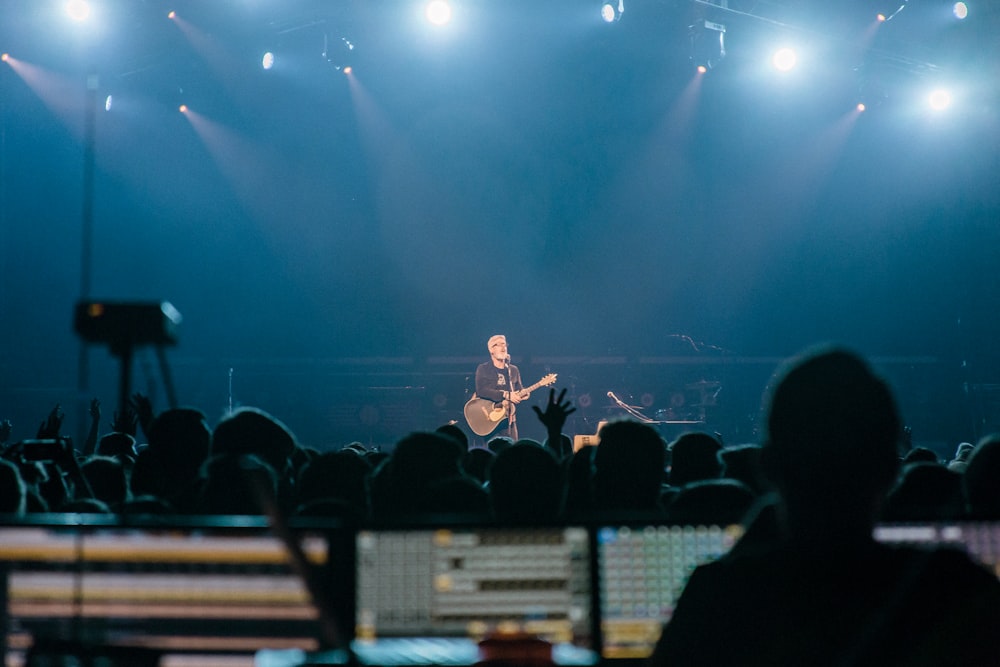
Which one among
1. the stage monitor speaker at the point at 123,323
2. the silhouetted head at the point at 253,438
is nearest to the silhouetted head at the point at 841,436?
the stage monitor speaker at the point at 123,323

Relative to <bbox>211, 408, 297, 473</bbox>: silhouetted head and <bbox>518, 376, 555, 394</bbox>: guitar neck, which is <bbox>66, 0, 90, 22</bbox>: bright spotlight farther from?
<bbox>211, 408, 297, 473</bbox>: silhouetted head

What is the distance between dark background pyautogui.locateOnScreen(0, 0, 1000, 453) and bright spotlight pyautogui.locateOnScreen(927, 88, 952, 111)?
21 centimetres

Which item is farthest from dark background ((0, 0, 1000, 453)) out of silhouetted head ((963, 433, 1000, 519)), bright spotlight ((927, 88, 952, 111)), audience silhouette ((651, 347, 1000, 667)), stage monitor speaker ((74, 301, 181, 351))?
audience silhouette ((651, 347, 1000, 667))

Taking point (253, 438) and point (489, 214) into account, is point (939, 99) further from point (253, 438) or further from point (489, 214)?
point (253, 438)

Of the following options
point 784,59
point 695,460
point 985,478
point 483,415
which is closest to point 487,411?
point 483,415

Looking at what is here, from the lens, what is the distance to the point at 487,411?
32.7ft

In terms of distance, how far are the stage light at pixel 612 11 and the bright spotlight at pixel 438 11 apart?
201 centimetres

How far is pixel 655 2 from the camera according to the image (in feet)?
32.1

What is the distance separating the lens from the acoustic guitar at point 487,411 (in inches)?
388

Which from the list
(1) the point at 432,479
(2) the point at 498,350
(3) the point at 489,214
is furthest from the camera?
(3) the point at 489,214

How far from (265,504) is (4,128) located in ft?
38.9

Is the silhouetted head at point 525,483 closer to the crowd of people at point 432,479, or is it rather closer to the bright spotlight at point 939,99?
the crowd of people at point 432,479

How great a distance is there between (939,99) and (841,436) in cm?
1167

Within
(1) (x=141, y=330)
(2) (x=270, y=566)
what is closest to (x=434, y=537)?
(2) (x=270, y=566)
